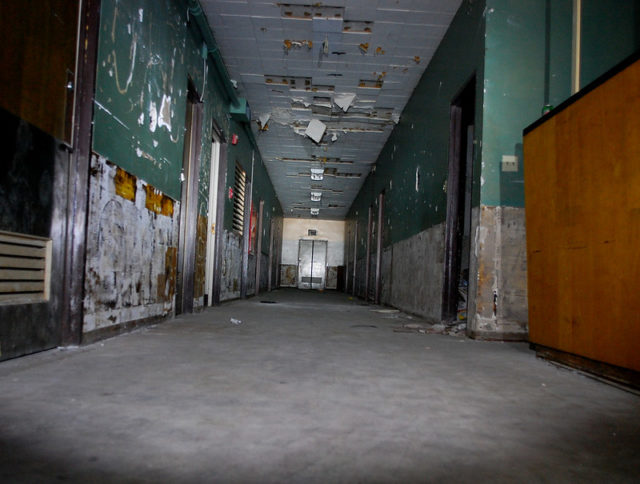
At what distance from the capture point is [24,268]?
2035mm

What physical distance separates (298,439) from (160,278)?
2.93m

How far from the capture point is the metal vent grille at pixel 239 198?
298 inches

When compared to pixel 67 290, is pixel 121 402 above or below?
below

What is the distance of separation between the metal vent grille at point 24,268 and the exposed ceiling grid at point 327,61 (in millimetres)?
3519

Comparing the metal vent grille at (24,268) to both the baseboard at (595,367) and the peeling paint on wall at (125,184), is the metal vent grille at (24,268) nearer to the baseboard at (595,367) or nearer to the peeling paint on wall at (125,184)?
the peeling paint on wall at (125,184)

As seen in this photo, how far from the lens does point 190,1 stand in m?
4.23

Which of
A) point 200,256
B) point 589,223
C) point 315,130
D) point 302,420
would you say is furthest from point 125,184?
point 315,130

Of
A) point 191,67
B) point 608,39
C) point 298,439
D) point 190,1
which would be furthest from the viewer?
point 191,67

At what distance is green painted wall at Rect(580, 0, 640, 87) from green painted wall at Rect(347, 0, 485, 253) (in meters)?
0.89

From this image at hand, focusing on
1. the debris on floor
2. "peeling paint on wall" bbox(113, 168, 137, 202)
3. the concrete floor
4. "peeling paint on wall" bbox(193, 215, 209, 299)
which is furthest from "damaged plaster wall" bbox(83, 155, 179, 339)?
the debris on floor

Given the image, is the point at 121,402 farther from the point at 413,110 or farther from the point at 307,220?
the point at 307,220

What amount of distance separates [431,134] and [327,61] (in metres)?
1.64

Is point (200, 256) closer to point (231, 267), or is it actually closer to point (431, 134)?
point (231, 267)

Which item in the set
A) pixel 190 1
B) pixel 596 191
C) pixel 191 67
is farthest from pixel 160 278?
pixel 596 191
